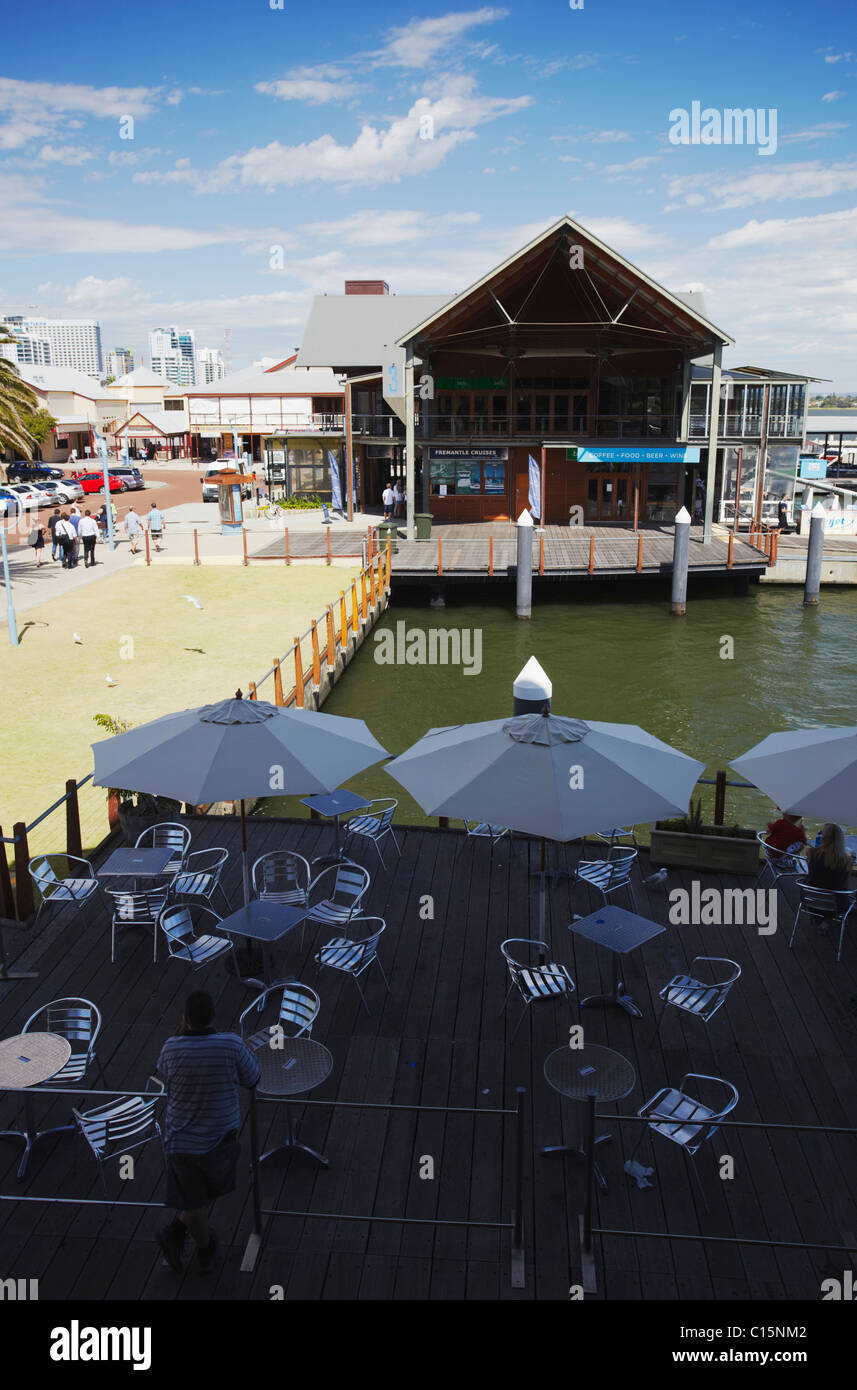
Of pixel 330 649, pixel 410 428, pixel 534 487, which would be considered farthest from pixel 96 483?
pixel 330 649

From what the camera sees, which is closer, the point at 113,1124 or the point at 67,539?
the point at 113,1124

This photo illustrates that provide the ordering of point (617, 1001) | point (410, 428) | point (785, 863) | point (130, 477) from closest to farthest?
point (617, 1001)
point (785, 863)
point (410, 428)
point (130, 477)

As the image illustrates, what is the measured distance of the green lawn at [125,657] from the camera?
564 inches

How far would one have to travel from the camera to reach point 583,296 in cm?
3581

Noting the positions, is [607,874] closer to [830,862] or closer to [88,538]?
[830,862]

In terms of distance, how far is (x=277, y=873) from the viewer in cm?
973

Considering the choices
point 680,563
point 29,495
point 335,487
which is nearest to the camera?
point 680,563

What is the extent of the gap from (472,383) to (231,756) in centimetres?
3246

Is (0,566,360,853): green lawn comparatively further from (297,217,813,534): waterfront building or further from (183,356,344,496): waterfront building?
(183,356,344,496): waterfront building

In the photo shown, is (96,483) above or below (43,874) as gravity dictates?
above

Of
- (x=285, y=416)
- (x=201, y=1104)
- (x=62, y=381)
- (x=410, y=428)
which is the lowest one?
(x=201, y=1104)

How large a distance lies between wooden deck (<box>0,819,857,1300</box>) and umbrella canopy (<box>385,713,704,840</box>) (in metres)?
1.75

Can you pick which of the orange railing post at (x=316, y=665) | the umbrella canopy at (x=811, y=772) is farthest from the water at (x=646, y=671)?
the umbrella canopy at (x=811, y=772)

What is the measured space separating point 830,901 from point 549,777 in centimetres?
312
